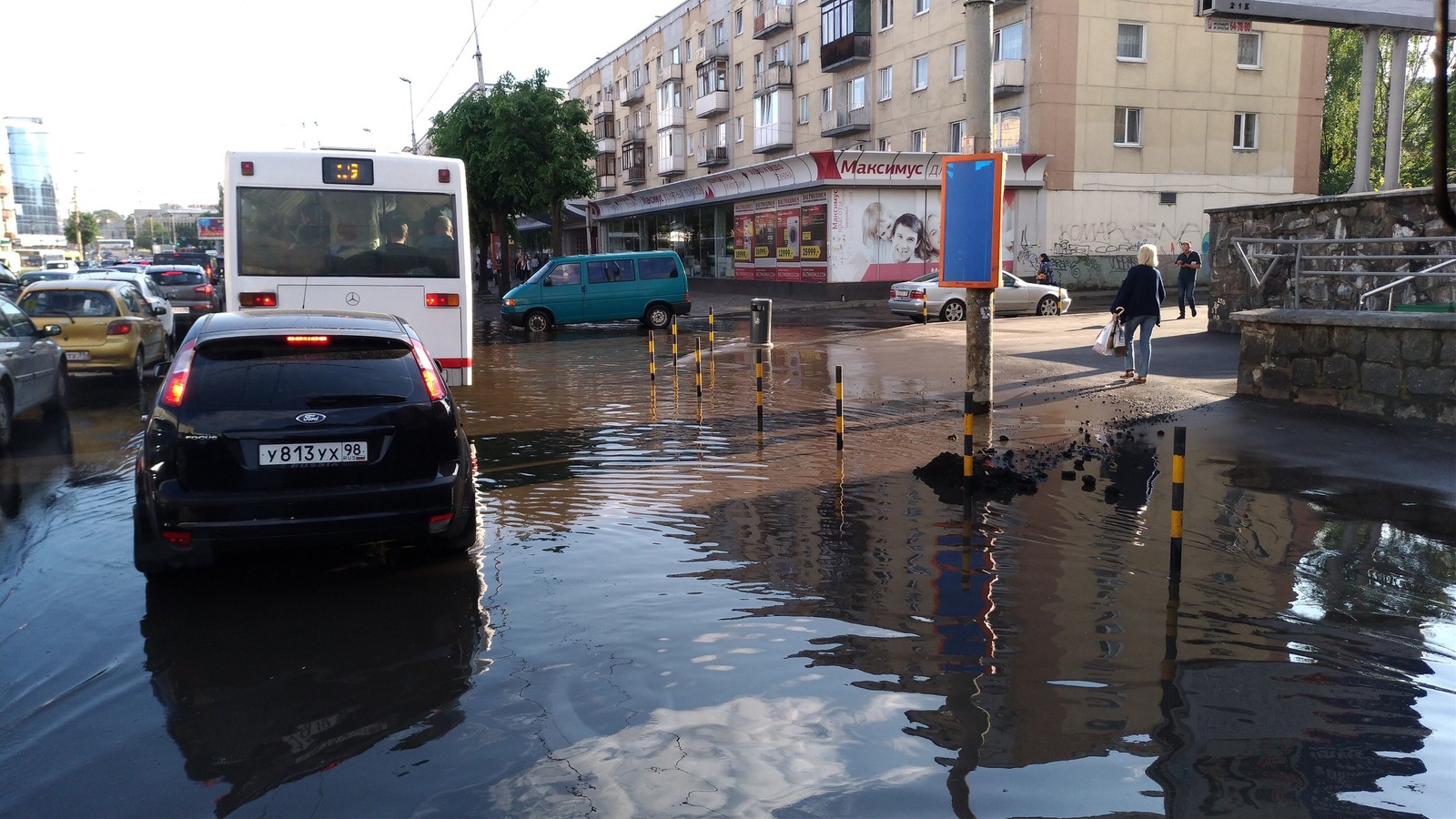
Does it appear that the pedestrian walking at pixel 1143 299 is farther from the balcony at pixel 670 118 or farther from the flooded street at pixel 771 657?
the balcony at pixel 670 118

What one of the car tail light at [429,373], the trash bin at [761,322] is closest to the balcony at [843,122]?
the trash bin at [761,322]

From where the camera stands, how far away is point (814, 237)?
36844mm

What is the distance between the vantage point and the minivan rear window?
86.5 feet

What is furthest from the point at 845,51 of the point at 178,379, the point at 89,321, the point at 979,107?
the point at 178,379

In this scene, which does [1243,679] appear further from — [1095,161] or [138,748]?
[1095,161]

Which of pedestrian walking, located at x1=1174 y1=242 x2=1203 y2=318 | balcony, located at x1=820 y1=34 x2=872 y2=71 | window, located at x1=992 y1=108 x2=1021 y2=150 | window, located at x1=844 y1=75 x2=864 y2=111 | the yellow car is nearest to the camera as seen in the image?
the yellow car

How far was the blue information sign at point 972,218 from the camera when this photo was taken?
1076cm

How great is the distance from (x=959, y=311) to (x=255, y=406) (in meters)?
22.4

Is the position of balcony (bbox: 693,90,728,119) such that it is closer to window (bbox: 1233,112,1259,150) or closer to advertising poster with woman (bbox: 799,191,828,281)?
advertising poster with woman (bbox: 799,191,828,281)

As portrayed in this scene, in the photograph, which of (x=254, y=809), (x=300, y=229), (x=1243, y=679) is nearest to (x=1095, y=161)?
(x=300, y=229)

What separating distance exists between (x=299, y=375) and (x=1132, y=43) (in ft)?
116

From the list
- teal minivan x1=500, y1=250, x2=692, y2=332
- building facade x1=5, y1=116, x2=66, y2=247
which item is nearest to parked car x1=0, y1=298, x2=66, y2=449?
teal minivan x1=500, y1=250, x2=692, y2=332

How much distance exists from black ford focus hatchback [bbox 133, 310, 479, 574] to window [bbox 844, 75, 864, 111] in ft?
129

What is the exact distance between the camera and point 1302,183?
38125 millimetres
